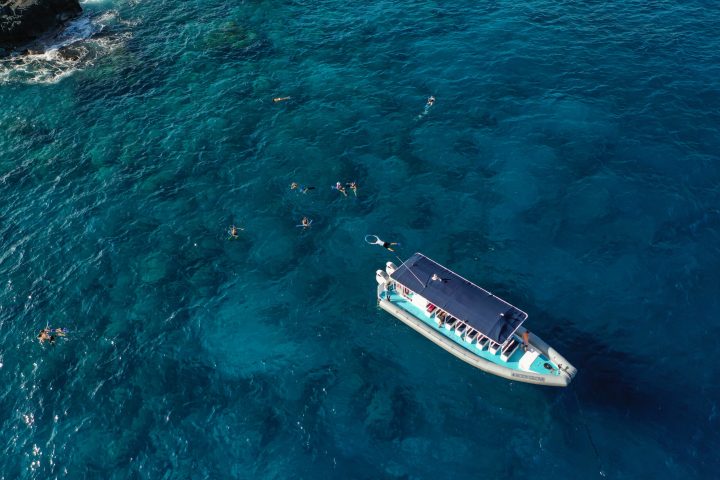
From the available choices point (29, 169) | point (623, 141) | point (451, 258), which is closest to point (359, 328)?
point (451, 258)

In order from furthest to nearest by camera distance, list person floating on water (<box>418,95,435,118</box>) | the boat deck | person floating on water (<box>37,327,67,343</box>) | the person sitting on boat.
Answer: person floating on water (<box>418,95,435,118</box>)
person floating on water (<box>37,327,67,343</box>)
the person sitting on boat
the boat deck

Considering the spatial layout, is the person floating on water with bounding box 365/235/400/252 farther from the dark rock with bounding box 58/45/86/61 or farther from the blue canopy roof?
the dark rock with bounding box 58/45/86/61

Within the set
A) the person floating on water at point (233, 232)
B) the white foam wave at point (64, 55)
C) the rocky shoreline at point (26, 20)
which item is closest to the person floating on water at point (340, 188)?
the person floating on water at point (233, 232)

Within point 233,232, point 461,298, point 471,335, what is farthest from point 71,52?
point 471,335

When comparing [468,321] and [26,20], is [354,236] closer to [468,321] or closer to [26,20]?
[468,321]

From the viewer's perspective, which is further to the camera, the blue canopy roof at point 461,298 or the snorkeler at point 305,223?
the snorkeler at point 305,223

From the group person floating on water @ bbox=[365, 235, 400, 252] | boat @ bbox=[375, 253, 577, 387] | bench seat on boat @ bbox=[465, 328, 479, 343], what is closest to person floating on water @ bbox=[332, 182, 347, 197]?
person floating on water @ bbox=[365, 235, 400, 252]

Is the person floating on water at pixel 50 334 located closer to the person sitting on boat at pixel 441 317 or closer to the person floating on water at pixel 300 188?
the person floating on water at pixel 300 188
